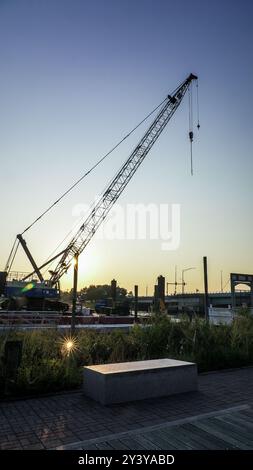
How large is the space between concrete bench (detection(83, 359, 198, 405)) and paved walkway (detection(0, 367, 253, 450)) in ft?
0.60

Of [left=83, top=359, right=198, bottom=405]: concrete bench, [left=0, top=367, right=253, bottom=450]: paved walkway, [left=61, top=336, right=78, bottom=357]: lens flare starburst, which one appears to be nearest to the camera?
[left=0, top=367, right=253, bottom=450]: paved walkway

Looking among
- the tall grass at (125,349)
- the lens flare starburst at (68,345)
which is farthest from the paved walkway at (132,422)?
the lens flare starburst at (68,345)

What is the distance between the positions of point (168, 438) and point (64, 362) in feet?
14.7

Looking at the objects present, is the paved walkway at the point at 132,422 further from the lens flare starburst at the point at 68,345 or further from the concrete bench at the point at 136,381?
the lens flare starburst at the point at 68,345

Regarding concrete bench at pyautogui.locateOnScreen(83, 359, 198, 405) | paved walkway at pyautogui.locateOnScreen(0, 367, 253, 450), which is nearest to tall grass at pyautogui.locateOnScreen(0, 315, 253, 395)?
paved walkway at pyautogui.locateOnScreen(0, 367, 253, 450)

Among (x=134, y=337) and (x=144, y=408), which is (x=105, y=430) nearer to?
(x=144, y=408)

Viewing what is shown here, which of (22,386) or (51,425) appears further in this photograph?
(22,386)

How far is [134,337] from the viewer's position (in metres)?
11.6

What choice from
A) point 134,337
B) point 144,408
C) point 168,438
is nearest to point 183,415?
point 144,408

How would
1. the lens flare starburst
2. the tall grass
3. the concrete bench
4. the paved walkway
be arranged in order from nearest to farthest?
the paved walkway
the concrete bench
the tall grass
the lens flare starburst

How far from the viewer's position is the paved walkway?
490cm

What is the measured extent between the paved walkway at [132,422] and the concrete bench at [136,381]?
0.18m

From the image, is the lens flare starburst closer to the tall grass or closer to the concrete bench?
the tall grass

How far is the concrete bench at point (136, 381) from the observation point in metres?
6.84
